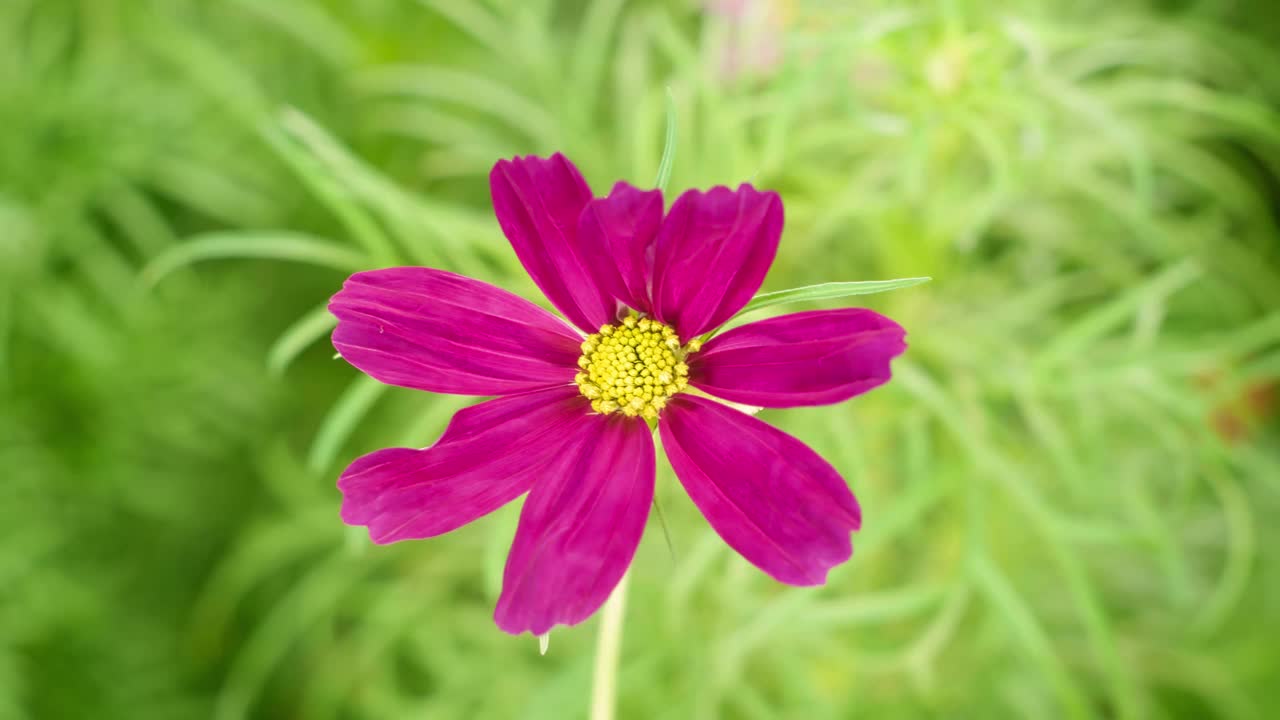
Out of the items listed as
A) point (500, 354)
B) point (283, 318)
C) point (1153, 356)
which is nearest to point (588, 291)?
point (500, 354)

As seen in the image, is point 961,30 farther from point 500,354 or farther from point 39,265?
point 39,265

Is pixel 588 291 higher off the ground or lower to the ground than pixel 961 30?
lower

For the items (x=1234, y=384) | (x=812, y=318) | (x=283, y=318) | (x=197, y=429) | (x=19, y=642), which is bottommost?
(x=812, y=318)

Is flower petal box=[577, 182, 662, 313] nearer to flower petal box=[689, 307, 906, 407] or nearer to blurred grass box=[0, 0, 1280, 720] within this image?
flower petal box=[689, 307, 906, 407]

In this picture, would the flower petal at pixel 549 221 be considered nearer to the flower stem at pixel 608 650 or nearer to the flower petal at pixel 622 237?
the flower petal at pixel 622 237

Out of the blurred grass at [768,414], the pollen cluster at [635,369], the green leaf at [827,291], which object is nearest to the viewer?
the green leaf at [827,291]

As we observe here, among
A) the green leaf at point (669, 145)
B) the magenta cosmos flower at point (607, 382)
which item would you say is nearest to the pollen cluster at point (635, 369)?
the magenta cosmos flower at point (607, 382)

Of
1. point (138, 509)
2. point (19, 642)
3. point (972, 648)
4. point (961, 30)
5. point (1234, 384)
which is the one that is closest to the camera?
point (961, 30)
